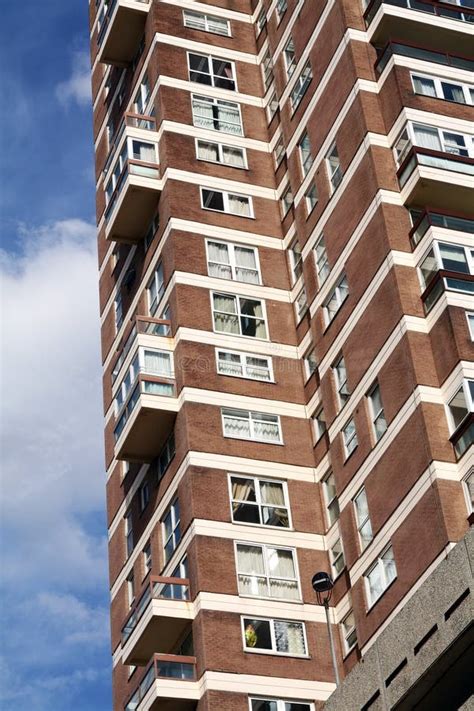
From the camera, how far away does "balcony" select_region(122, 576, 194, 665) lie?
4175 centimetres

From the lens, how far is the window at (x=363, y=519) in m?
40.8

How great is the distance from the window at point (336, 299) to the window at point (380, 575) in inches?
375

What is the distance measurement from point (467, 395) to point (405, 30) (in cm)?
1576

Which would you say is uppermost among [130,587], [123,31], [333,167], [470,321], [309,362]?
[123,31]

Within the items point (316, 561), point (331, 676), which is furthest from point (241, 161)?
point (331, 676)

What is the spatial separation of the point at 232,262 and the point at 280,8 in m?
12.5

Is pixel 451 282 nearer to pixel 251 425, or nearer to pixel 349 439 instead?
pixel 349 439

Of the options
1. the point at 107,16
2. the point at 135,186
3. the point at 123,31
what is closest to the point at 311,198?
the point at 135,186

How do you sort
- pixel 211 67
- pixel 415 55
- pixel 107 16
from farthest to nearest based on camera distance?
1. pixel 107 16
2. pixel 211 67
3. pixel 415 55

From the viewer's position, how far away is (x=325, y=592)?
4291 centimetres

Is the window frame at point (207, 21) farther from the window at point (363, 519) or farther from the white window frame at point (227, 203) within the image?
the window at point (363, 519)

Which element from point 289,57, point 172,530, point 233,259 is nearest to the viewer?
point 172,530

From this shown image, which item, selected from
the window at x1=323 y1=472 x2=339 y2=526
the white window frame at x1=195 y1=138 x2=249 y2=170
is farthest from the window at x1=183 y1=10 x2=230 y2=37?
the window at x1=323 y1=472 x2=339 y2=526

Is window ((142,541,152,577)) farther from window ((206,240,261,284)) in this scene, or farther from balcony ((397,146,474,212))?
balcony ((397,146,474,212))
